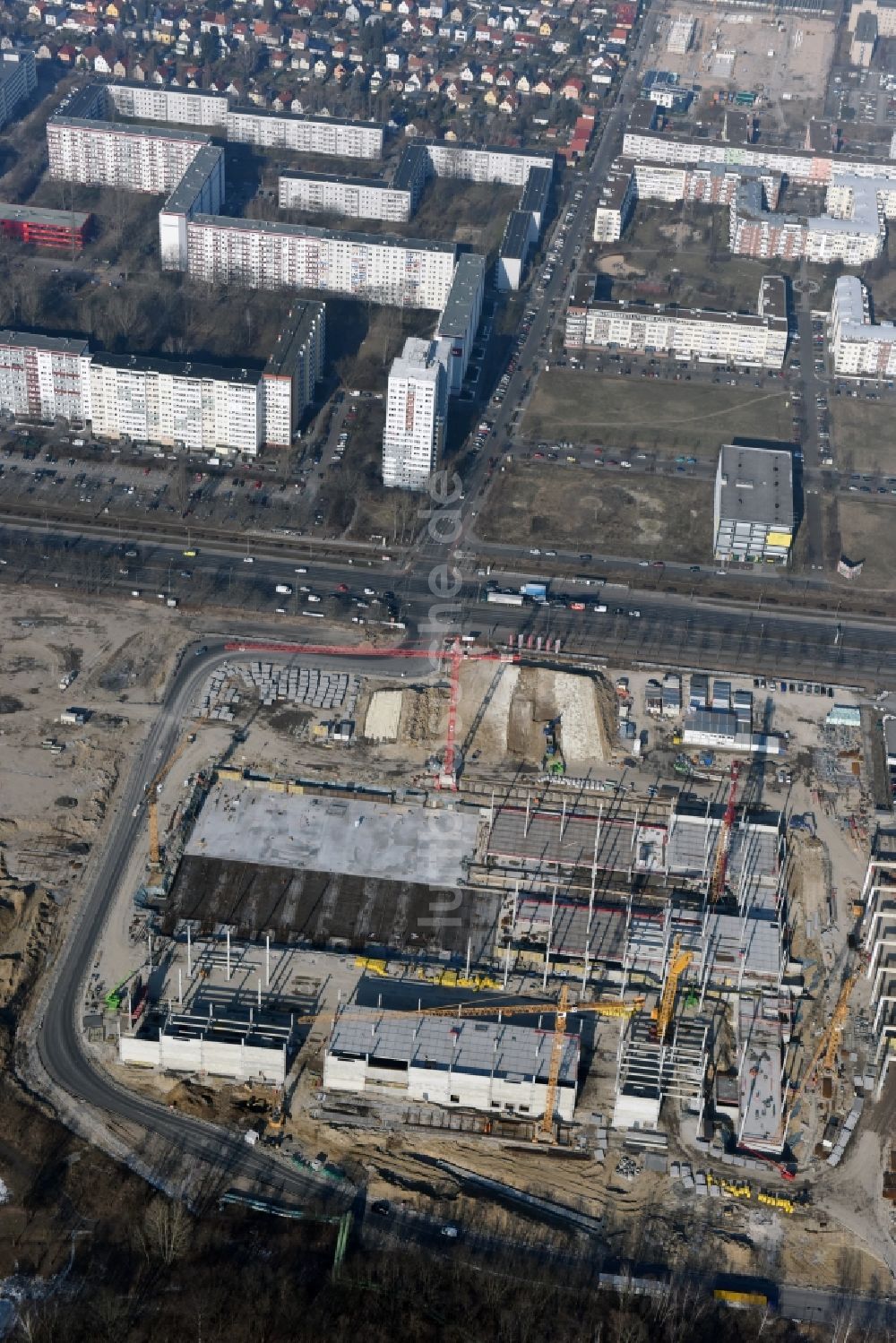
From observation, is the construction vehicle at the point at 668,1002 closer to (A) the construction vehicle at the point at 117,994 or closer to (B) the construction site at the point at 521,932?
(B) the construction site at the point at 521,932

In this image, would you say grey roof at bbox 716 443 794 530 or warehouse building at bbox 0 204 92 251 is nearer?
grey roof at bbox 716 443 794 530

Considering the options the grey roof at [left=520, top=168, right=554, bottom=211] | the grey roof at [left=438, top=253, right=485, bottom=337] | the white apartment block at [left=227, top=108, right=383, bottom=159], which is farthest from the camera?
the white apartment block at [left=227, top=108, right=383, bottom=159]

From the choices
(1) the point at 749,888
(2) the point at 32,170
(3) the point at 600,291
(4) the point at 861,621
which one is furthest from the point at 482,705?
(2) the point at 32,170

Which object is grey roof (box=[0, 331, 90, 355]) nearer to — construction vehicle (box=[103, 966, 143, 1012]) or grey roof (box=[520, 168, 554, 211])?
grey roof (box=[520, 168, 554, 211])

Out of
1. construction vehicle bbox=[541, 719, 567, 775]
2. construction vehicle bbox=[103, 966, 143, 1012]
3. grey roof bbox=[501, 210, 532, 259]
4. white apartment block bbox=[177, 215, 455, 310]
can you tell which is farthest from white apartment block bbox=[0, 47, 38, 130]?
construction vehicle bbox=[103, 966, 143, 1012]

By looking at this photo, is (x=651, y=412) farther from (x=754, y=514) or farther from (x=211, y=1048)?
(x=211, y=1048)

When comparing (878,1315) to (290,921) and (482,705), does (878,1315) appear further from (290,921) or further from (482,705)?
(482,705)
